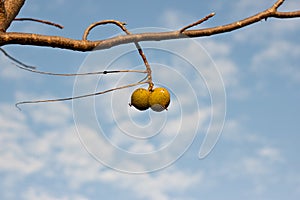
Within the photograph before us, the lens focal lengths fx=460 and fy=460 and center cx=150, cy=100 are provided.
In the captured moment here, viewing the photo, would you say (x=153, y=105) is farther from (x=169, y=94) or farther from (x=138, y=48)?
(x=138, y=48)

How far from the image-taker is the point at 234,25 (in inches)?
187

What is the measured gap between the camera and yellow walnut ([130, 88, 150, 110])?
215 inches

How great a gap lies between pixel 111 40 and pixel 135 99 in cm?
94

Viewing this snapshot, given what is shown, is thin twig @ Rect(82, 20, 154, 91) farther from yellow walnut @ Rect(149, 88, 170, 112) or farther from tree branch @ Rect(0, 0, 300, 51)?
tree branch @ Rect(0, 0, 300, 51)

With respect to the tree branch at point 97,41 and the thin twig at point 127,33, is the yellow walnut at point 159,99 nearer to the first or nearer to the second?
the thin twig at point 127,33

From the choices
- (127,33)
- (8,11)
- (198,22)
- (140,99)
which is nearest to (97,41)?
(127,33)

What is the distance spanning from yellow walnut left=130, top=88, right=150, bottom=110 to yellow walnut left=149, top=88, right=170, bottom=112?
0.06m

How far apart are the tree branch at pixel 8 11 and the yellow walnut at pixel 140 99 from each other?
167 centimetres

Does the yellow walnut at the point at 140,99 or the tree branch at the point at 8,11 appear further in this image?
the yellow walnut at the point at 140,99

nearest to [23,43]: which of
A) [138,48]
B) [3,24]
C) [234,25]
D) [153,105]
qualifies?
[3,24]

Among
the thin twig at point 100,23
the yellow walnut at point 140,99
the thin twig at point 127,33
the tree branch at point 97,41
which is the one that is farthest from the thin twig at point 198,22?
the yellow walnut at point 140,99

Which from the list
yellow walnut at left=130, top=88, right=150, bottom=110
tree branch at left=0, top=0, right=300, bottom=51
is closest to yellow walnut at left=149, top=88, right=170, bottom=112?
yellow walnut at left=130, top=88, right=150, bottom=110

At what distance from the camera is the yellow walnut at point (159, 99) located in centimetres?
546

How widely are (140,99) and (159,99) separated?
8.9 inches
